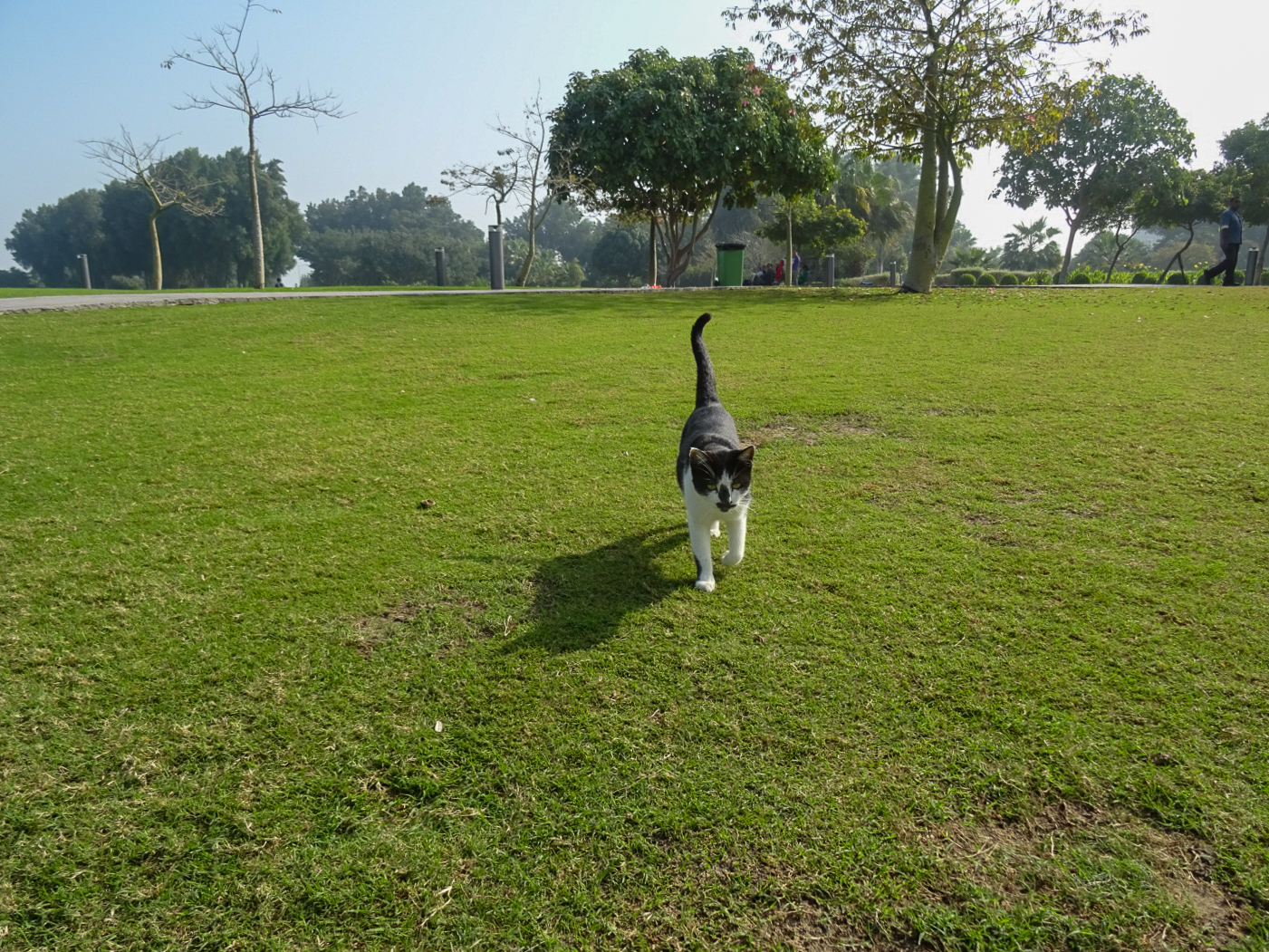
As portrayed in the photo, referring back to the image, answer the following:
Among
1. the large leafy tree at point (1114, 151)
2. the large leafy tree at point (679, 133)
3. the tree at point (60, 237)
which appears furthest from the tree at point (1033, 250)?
the tree at point (60, 237)

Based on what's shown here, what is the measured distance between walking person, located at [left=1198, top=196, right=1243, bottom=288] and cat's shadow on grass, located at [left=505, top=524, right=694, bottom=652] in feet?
69.6

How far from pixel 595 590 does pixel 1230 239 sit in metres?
24.6

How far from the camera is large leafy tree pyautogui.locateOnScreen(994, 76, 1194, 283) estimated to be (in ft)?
138

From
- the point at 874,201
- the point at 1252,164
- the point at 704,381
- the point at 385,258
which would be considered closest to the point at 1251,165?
the point at 1252,164

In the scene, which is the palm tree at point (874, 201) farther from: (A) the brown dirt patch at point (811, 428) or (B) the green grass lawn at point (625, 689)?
(B) the green grass lawn at point (625, 689)

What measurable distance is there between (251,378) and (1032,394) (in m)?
8.11

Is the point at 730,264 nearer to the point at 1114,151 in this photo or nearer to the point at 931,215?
the point at 931,215

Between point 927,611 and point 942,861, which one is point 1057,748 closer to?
point 942,861

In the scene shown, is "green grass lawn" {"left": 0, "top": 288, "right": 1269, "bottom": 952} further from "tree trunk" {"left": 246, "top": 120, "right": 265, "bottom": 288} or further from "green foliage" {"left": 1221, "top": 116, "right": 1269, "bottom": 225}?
"green foliage" {"left": 1221, "top": 116, "right": 1269, "bottom": 225}

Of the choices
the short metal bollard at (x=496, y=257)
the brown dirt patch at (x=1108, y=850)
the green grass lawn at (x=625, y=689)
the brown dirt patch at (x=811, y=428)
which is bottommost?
the brown dirt patch at (x=1108, y=850)

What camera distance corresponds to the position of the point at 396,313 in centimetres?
1327

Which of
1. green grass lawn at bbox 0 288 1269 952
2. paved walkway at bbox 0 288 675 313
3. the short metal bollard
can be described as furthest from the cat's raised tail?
the short metal bollard

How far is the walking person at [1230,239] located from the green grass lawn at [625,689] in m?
17.8

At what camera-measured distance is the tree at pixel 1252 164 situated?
128ft
